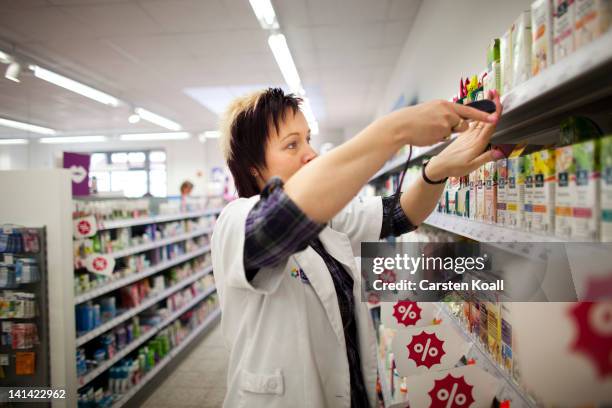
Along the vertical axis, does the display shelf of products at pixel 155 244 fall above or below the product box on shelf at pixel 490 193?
below

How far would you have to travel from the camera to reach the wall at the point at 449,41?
7.01 ft

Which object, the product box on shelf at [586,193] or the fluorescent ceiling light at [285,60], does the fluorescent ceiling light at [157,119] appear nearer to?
the fluorescent ceiling light at [285,60]

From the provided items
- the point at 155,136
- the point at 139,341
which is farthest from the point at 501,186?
the point at 155,136

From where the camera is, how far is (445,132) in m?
0.81

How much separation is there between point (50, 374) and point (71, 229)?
40.1 inches

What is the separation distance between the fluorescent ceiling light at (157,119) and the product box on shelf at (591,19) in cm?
855

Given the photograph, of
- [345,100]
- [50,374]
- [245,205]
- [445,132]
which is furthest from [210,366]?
[345,100]

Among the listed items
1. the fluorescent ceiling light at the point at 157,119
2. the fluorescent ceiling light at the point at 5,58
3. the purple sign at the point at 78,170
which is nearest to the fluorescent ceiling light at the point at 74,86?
the fluorescent ceiling light at the point at 5,58

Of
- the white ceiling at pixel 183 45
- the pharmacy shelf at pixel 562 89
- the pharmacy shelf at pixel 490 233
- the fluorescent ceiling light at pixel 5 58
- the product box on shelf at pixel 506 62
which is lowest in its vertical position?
the pharmacy shelf at pixel 490 233

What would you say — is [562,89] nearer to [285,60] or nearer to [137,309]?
[137,309]

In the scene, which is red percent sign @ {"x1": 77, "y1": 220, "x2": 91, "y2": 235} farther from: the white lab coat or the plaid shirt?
the plaid shirt

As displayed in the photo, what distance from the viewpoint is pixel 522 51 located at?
864 mm

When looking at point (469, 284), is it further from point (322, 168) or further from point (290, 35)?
point (290, 35)

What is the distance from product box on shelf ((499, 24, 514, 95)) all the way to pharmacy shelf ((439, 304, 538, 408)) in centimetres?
80
